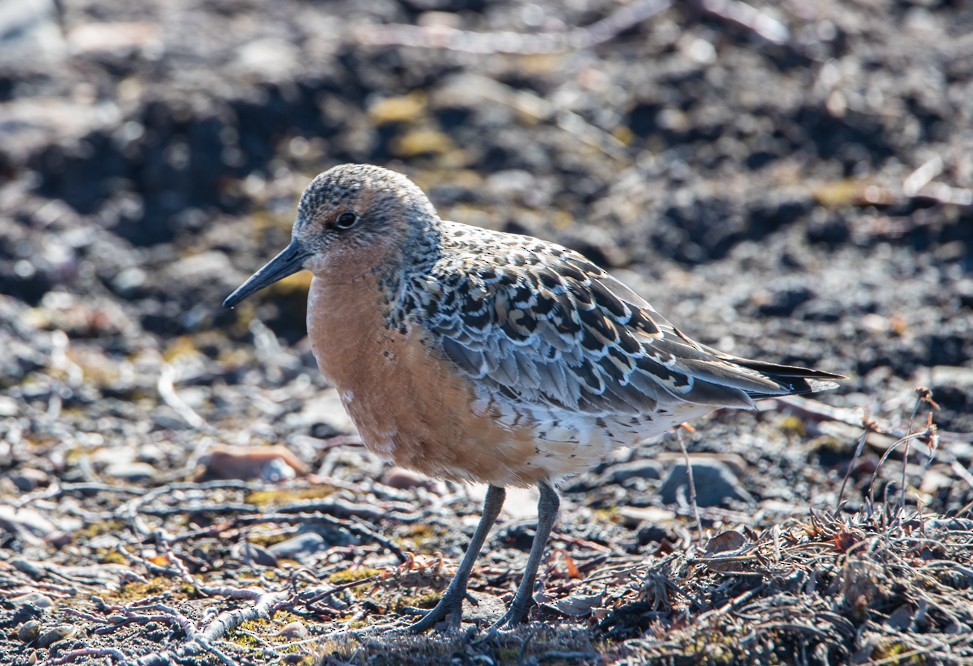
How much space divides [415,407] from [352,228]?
989 millimetres

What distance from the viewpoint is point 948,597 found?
14.9 ft

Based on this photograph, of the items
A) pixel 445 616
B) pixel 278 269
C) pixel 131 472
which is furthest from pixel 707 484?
pixel 131 472

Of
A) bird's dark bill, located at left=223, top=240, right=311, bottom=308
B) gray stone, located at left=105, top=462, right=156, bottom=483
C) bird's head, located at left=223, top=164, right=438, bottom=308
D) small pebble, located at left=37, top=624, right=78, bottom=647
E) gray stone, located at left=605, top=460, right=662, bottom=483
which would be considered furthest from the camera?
gray stone, located at left=105, top=462, right=156, bottom=483

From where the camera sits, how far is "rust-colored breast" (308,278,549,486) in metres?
5.11

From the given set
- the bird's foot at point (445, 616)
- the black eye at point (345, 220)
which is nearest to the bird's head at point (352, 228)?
the black eye at point (345, 220)

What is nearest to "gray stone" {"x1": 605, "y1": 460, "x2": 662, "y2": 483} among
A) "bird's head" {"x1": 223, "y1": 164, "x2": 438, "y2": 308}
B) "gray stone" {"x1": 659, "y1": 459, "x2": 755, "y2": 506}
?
"gray stone" {"x1": 659, "y1": 459, "x2": 755, "y2": 506}

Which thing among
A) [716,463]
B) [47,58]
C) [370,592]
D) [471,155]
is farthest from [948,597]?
[47,58]

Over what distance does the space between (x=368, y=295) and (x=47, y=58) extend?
632cm

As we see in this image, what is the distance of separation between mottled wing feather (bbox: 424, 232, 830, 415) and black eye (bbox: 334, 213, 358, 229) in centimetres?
51

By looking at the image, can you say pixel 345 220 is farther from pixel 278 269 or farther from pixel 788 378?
pixel 788 378

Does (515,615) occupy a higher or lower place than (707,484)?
higher

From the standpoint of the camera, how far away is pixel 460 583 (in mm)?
5422

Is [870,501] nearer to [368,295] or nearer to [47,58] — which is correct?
[368,295]

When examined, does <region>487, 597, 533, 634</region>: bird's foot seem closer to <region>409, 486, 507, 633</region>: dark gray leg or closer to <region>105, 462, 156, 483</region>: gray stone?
<region>409, 486, 507, 633</region>: dark gray leg
